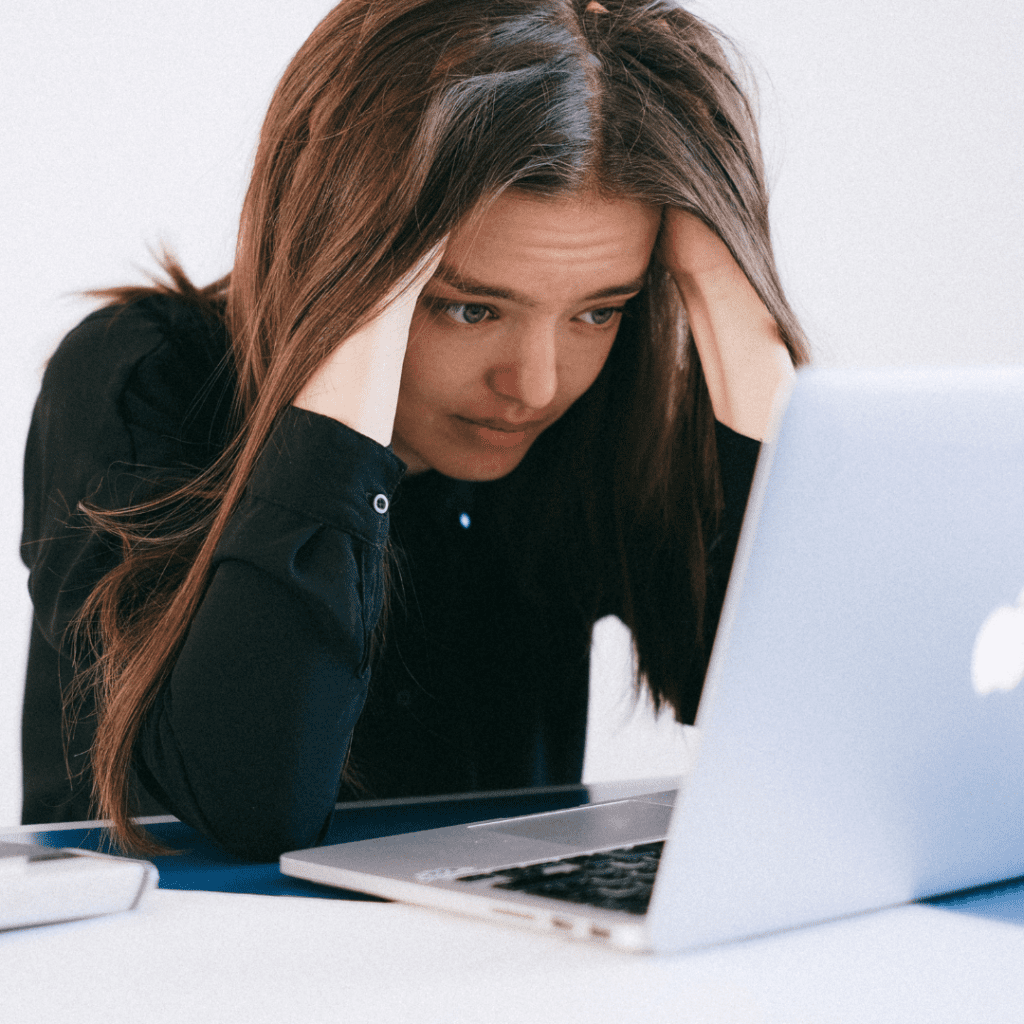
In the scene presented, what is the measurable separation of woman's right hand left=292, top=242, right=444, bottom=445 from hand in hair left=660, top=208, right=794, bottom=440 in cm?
28

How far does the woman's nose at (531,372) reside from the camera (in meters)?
1.03

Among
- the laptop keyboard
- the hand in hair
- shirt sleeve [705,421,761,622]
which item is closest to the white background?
shirt sleeve [705,421,761,622]

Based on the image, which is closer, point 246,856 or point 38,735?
point 246,856

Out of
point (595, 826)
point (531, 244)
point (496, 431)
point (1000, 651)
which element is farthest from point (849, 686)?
point (496, 431)

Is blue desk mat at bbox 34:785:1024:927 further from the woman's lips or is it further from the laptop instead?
the woman's lips

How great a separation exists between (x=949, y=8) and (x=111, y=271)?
1.77m

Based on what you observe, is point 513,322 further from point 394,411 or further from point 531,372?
point 394,411

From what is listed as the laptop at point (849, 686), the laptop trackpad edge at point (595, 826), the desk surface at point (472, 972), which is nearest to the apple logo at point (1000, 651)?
the laptop at point (849, 686)

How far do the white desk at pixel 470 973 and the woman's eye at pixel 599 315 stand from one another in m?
0.63

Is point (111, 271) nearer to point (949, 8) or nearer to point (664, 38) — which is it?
point (664, 38)

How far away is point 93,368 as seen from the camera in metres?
1.06

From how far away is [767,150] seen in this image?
2322mm

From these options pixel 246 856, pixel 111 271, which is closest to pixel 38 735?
pixel 246 856

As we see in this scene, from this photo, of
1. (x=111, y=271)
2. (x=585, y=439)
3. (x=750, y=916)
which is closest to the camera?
(x=750, y=916)
